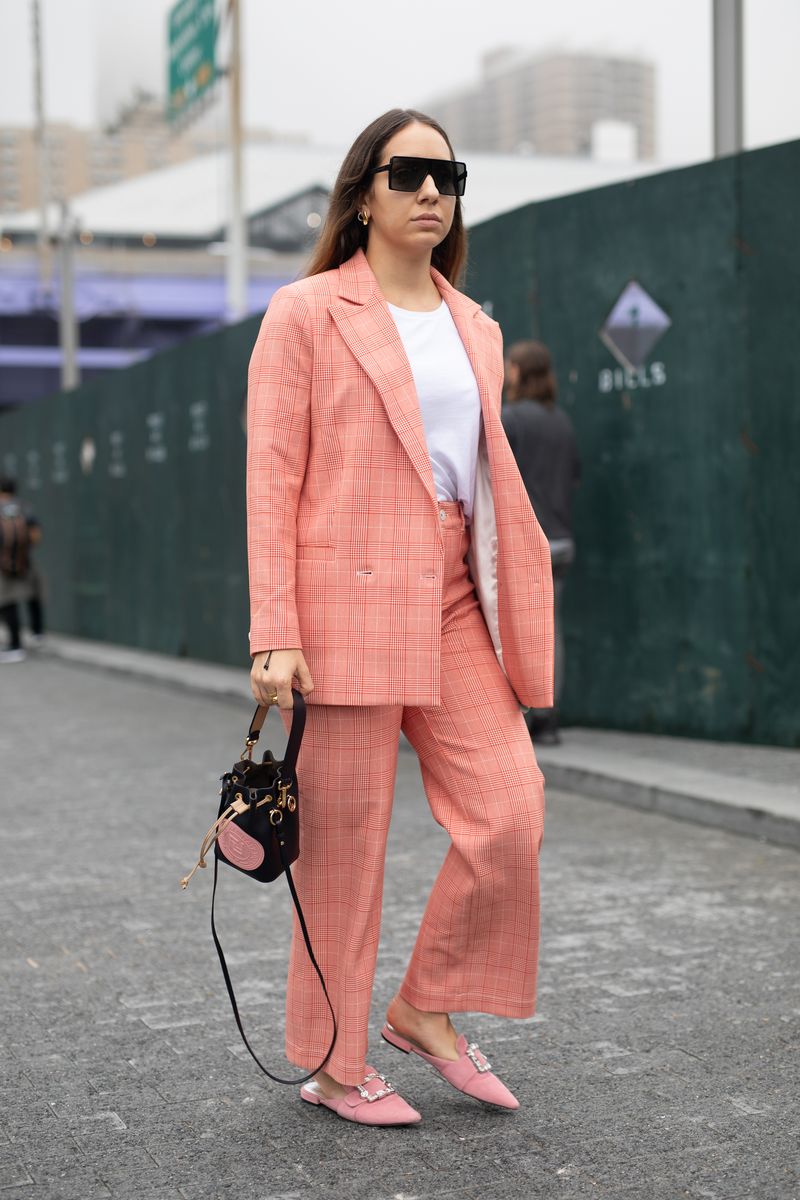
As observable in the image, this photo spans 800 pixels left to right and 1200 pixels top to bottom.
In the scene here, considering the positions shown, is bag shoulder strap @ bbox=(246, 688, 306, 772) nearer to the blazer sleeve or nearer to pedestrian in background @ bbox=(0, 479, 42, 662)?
the blazer sleeve

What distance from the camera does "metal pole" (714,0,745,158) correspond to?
27.4ft

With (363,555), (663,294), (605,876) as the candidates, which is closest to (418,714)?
(363,555)

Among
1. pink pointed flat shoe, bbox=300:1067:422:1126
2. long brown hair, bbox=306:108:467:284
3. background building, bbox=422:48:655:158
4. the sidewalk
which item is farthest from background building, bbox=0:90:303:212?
pink pointed flat shoe, bbox=300:1067:422:1126

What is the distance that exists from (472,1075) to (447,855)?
0.47 metres

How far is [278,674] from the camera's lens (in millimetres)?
3094

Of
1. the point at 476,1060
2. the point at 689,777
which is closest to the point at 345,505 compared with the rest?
the point at 476,1060

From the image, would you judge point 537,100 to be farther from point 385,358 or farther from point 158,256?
point 385,358

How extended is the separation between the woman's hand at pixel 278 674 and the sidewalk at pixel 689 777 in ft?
10.8

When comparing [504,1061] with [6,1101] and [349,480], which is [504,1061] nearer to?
[6,1101]

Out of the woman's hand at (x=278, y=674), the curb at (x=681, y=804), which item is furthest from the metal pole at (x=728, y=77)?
the woman's hand at (x=278, y=674)

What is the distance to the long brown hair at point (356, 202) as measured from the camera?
128 inches

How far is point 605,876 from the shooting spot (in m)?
5.59

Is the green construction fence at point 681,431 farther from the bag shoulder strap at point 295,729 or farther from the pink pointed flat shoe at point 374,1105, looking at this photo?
the bag shoulder strap at point 295,729

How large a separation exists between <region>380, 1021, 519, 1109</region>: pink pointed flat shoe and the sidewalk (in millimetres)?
2868
